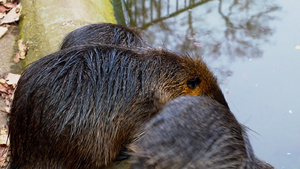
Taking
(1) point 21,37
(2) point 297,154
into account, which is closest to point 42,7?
(1) point 21,37

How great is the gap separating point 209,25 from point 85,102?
280 cm

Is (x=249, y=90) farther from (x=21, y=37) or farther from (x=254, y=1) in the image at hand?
(x=21, y=37)

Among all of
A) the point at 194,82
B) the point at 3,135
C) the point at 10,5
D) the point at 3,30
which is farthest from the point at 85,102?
the point at 10,5

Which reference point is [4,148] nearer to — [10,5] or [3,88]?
[3,88]

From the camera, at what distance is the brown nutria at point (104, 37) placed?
9.48ft

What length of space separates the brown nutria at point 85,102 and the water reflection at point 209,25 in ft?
5.39

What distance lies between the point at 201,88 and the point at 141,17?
8.55 feet

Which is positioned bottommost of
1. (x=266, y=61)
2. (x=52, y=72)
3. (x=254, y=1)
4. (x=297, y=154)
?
(x=297, y=154)

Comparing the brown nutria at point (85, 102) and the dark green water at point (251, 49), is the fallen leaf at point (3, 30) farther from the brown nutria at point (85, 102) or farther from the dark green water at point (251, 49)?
the brown nutria at point (85, 102)

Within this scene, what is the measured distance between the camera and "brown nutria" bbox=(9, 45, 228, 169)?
224 cm

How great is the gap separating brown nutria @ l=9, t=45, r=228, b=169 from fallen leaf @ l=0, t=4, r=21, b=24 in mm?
1787

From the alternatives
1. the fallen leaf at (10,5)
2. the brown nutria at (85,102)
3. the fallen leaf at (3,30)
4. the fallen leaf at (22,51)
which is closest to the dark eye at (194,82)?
the brown nutria at (85,102)

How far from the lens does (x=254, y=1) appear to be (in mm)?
5094

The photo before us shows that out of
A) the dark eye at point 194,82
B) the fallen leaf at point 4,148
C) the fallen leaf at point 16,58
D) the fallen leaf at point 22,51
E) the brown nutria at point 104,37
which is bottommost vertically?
the fallen leaf at point 4,148
